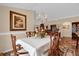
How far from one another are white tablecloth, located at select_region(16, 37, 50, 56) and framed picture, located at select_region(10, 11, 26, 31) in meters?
0.22

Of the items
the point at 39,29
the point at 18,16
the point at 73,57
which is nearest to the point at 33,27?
the point at 39,29

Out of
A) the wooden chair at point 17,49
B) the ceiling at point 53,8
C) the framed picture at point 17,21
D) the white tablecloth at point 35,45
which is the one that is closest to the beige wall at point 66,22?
the ceiling at point 53,8

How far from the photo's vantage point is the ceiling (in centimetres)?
230

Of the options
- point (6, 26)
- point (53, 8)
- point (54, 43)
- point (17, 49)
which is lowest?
point (17, 49)

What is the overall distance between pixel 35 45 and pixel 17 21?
0.53 meters

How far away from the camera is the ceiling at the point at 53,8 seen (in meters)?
2.30

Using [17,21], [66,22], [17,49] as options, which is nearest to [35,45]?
[17,49]

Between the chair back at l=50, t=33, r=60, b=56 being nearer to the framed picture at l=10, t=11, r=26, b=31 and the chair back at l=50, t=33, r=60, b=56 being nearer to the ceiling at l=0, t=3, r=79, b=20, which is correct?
the ceiling at l=0, t=3, r=79, b=20

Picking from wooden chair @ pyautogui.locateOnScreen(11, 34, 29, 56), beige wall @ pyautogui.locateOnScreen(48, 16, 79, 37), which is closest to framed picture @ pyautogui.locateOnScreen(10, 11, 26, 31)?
wooden chair @ pyautogui.locateOnScreen(11, 34, 29, 56)

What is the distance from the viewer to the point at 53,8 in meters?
2.34

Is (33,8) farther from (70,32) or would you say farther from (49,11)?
(70,32)

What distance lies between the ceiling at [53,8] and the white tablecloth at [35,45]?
42 centimetres

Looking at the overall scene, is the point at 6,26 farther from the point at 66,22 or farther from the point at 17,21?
the point at 66,22

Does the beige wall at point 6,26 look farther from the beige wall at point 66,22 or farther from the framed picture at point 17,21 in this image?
the beige wall at point 66,22
